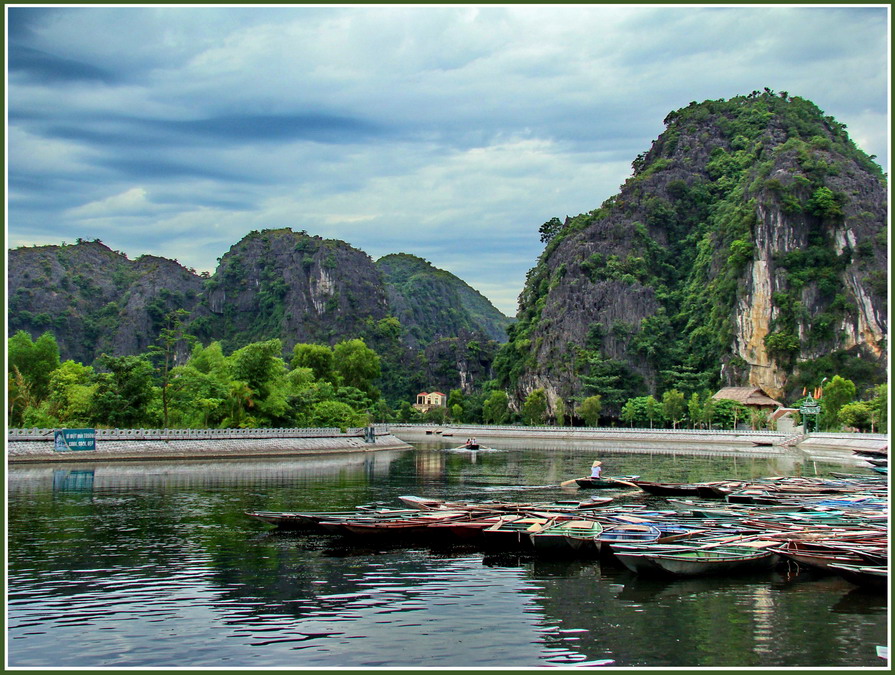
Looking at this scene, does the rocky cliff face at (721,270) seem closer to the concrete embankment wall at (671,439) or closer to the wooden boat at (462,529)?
the concrete embankment wall at (671,439)

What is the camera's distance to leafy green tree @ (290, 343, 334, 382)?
10362 cm

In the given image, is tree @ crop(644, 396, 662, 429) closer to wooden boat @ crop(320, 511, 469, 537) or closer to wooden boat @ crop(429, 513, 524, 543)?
wooden boat @ crop(429, 513, 524, 543)

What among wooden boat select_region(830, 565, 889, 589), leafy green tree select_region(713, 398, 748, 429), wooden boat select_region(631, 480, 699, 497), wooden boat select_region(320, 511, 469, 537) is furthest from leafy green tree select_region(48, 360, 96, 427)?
leafy green tree select_region(713, 398, 748, 429)

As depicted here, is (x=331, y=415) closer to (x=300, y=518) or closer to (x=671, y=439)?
(x=671, y=439)

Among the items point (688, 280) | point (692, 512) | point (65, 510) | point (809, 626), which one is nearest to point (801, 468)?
point (692, 512)

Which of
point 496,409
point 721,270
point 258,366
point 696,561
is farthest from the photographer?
point 496,409

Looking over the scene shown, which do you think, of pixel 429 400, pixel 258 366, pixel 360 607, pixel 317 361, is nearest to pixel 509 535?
pixel 360 607

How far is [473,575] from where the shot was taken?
22.1 metres

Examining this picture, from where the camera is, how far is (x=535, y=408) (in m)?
145

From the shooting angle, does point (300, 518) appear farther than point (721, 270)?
No

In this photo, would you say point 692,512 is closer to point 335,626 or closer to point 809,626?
point 809,626

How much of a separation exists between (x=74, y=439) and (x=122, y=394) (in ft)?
34.1

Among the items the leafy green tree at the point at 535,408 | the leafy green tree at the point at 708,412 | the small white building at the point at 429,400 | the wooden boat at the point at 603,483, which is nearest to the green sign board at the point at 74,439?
the wooden boat at the point at 603,483

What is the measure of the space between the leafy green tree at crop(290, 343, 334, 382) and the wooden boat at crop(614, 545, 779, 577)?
84.4 meters
